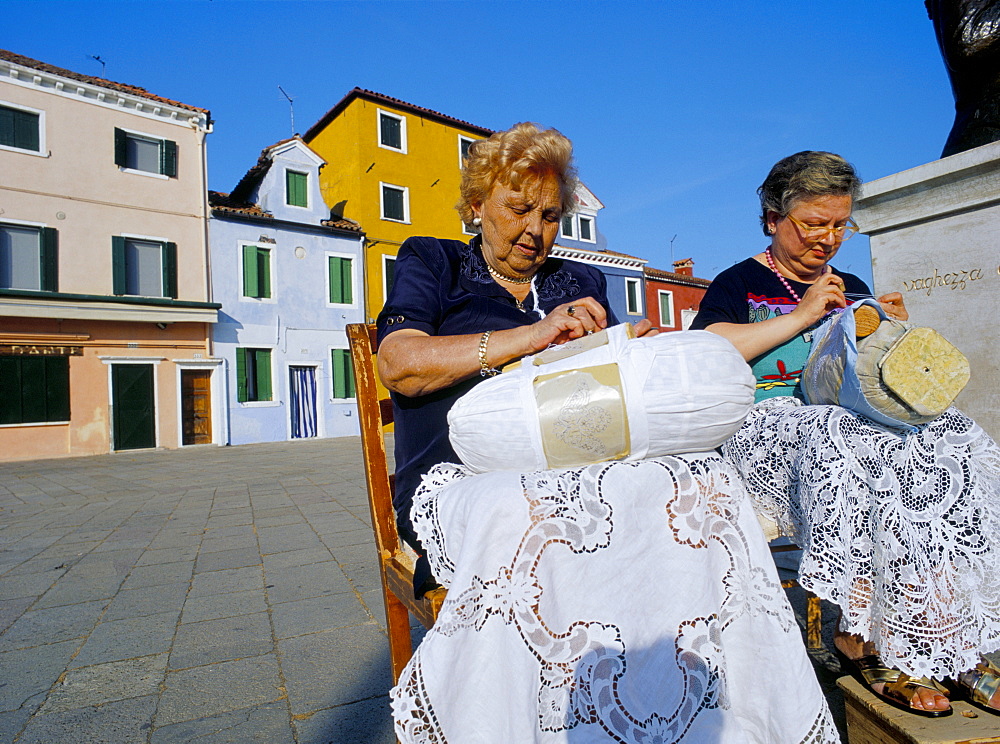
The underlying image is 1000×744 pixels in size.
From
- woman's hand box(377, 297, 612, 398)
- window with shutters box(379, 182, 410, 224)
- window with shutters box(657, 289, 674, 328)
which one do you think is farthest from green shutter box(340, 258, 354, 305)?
woman's hand box(377, 297, 612, 398)

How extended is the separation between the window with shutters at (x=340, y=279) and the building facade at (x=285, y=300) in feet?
0.10

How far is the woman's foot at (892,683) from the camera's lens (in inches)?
44.2

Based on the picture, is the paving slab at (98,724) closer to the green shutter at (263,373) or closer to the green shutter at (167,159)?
the green shutter at (263,373)

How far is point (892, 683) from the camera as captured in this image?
1182mm

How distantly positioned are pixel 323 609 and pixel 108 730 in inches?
44.3

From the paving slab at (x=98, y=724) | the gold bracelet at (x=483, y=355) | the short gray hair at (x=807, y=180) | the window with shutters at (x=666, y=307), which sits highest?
the window with shutters at (x=666, y=307)

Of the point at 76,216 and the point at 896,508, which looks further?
the point at 76,216

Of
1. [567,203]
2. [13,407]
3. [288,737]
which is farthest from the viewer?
[13,407]

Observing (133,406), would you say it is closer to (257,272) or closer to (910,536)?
(257,272)

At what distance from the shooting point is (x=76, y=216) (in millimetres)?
14219

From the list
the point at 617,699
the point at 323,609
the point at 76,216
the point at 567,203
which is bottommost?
the point at 323,609

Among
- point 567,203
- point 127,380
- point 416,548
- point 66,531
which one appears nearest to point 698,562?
point 416,548

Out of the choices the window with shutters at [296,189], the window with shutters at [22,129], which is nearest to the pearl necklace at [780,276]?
the window with shutters at [22,129]

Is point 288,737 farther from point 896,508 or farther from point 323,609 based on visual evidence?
point 896,508
